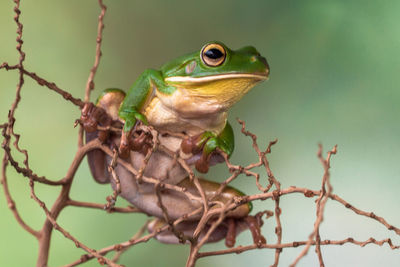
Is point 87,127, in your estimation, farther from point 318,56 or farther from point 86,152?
point 318,56

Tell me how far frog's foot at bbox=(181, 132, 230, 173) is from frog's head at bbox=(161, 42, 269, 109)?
0.36 ft

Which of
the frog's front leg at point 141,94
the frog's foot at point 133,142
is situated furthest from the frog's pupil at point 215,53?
the frog's foot at point 133,142

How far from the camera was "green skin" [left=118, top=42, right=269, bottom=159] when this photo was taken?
1.34m

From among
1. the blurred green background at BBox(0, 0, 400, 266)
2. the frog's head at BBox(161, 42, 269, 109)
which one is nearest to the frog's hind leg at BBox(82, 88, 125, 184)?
the frog's head at BBox(161, 42, 269, 109)

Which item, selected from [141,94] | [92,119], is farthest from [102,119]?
[141,94]

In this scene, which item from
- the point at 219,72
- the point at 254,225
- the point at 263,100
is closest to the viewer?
the point at 219,72

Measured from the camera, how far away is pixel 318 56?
2.59 m

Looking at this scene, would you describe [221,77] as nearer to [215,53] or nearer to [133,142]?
[215,53]

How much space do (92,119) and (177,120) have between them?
26 centimetres

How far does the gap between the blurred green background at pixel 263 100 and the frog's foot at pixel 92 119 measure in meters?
1.13

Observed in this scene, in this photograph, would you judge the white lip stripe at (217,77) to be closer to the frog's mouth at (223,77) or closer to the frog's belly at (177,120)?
the frog's mouth at (223,77)

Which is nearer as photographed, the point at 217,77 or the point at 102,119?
the point at 217,77

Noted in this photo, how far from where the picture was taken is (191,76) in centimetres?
139

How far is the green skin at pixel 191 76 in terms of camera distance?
1.34 m
